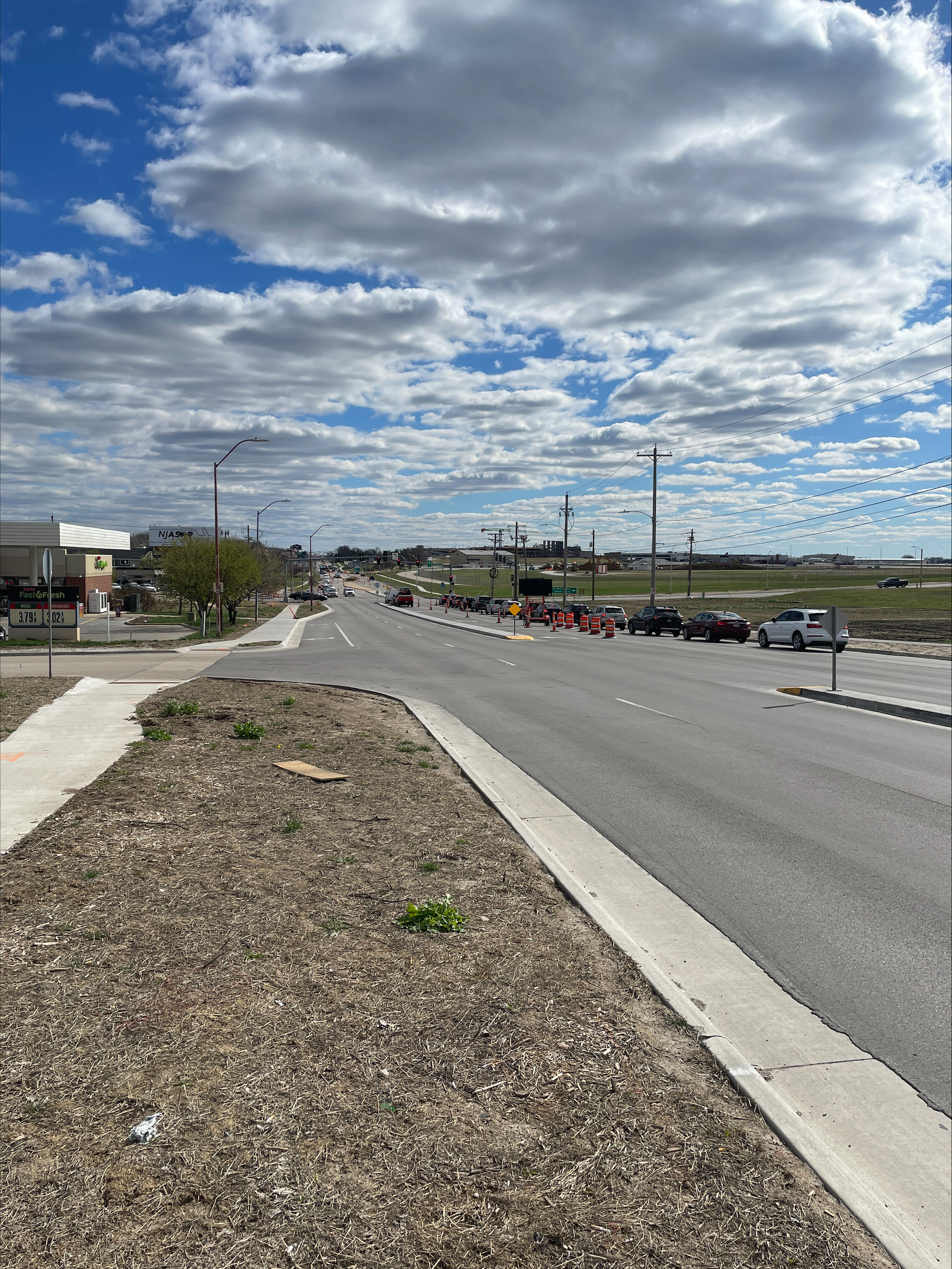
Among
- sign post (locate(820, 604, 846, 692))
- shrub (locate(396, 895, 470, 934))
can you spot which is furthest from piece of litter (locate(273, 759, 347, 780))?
sign post (locate(820, 604, 846, 692))

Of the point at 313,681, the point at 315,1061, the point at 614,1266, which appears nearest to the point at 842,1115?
the point at 614,1266

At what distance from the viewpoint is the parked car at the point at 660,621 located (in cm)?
4834

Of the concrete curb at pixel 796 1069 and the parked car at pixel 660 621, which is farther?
the parked car at pixel 660 621

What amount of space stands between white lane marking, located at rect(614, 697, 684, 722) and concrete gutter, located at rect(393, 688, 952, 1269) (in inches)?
350

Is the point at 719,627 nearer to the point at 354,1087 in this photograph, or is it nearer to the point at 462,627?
the point at 462,627

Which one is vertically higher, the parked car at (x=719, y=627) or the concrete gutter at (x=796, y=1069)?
the parked car at (x=719, y=627)

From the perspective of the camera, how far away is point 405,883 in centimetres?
647

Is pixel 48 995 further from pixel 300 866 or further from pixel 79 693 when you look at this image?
pixel 79 693

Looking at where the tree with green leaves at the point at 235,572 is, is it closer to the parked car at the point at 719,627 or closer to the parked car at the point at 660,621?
the parked car at the point at 660,621

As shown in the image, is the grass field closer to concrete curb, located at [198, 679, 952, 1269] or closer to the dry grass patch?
the dry grass patch

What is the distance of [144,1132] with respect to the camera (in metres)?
3.44

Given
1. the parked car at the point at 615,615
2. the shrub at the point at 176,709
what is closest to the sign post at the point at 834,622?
the shrub at the point at 176,709

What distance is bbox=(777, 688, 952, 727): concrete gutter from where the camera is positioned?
16.0m

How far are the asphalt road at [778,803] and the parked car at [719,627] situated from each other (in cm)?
1614
